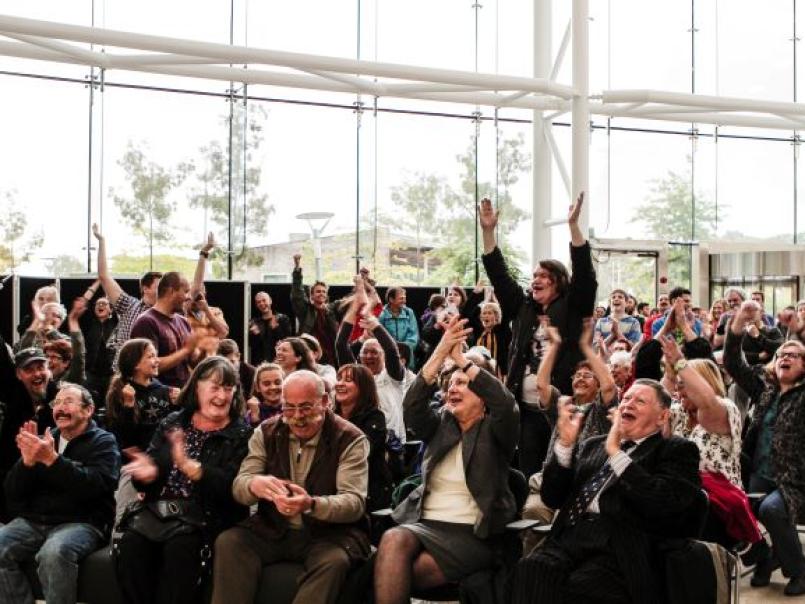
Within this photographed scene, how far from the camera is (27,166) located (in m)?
14.4

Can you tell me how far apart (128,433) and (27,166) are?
9.63 m

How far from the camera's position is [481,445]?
491 centimetres

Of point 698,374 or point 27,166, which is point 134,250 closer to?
point 27,166

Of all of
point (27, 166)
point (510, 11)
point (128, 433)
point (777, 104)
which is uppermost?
point (510, 11)

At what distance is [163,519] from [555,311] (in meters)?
2.44

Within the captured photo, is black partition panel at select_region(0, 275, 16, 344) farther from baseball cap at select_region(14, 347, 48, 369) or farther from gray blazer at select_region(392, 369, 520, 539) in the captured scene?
gray blazer at select_region(392, 369, 520, 539)

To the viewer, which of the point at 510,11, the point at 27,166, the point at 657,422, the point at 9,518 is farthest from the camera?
the point at 510,11

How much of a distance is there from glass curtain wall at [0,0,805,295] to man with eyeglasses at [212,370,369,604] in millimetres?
10150

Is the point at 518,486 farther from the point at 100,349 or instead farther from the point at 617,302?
the point at 617,302

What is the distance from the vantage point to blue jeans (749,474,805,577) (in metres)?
5.97

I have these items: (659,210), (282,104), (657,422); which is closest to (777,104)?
(659,210)

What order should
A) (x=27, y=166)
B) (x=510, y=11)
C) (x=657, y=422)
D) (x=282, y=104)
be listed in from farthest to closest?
(x=510, y=11)
(x=282, y=104)
(x=27, y=166)
(x=657, y=422)

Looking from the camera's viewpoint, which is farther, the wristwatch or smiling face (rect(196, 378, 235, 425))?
the wristwatch

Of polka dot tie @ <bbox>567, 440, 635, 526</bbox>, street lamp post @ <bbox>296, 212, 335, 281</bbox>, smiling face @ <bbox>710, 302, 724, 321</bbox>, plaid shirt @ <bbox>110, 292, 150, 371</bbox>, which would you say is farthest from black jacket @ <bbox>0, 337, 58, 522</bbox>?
street lamp post @ <bbox>296, 212, 335, 281</bbox>
